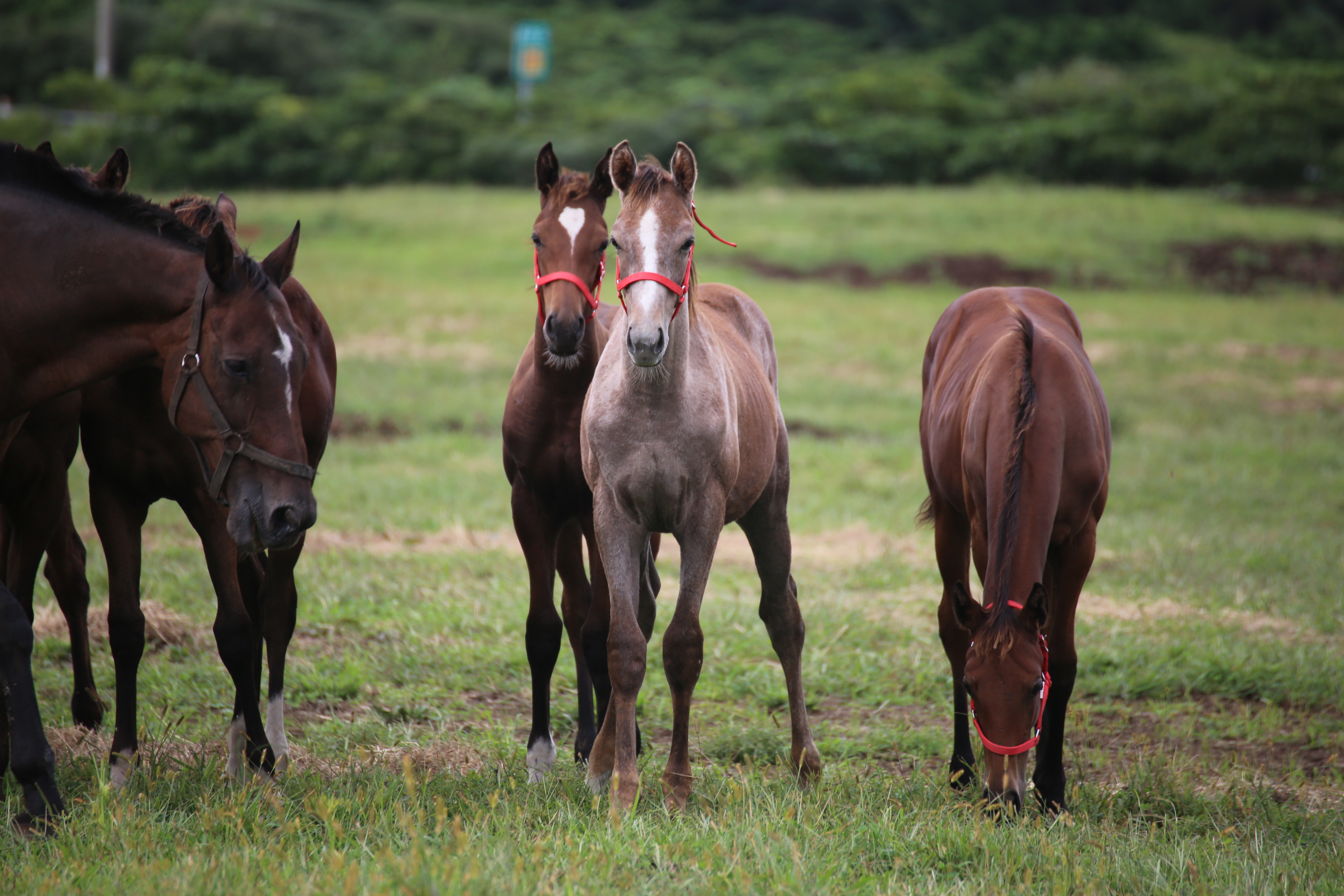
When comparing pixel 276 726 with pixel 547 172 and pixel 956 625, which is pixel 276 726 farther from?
pixel 956 625

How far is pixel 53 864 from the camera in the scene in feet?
9.75

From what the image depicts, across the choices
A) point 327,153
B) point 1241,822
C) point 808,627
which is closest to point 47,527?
point 808,627

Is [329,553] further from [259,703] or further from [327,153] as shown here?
[327,153]

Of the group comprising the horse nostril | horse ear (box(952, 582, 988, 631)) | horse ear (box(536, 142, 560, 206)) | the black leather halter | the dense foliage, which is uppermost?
the dense foliage

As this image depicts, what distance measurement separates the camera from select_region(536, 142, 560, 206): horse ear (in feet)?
14.8

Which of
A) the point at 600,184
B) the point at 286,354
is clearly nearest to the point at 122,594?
the point at 286,354

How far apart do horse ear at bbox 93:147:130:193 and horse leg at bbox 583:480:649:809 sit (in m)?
2.47

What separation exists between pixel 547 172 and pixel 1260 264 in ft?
66.9

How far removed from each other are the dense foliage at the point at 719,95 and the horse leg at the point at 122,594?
2243 cm

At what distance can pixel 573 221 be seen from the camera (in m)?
4.34

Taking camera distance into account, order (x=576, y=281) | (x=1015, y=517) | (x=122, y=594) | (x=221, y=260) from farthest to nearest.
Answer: (x=576, y=281)
(x=122, y=594)
(x=1015, y=517)
(x=221, y=260)

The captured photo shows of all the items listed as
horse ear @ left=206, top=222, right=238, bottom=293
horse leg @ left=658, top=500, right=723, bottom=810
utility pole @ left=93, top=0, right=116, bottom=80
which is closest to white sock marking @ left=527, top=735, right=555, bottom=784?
horse leg @ left=658, top=500, right=723, bottom=810

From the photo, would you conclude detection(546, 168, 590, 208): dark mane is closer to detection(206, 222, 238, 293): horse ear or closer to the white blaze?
the white blaze

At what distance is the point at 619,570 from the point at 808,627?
284cm
